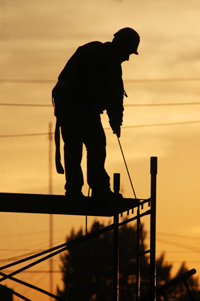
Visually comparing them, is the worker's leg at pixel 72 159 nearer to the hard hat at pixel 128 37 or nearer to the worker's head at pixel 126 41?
the worker's head at pixel 126 41

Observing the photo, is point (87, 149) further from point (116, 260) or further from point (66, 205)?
point (116, 260)

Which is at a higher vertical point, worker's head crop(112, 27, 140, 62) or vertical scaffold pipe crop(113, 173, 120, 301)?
worker's head crop(112, 27, 140, 62)

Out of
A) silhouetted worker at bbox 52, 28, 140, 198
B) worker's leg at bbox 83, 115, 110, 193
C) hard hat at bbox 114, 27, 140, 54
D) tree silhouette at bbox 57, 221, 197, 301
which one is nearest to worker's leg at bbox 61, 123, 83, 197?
silhouetted worker at bbox 52, 28, 140, 198

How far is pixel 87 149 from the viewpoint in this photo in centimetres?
1339

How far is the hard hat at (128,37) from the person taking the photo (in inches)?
514

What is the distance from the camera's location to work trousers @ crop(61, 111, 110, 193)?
13.2m

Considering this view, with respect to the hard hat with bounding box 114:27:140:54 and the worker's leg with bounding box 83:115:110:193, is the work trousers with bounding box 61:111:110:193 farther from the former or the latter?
the hard hat with bounding box 114:27:140:54

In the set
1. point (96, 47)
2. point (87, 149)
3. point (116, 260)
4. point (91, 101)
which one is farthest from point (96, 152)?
point (116, 260)

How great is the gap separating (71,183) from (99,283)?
59.4 m

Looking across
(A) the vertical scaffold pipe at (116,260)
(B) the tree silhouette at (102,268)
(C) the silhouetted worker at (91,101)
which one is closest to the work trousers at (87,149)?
(C) the silhouetted worker at (91,101)

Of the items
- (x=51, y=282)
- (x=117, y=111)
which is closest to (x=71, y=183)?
(x=117, y=111)

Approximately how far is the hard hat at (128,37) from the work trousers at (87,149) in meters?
1.07

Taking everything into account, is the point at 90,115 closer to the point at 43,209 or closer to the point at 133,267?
the point at 43,209

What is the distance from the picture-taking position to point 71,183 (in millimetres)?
13391
